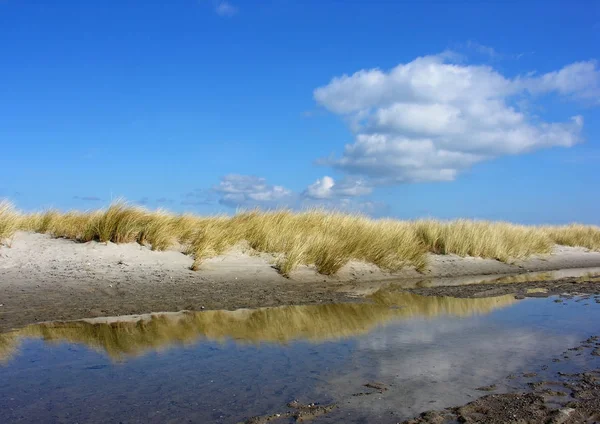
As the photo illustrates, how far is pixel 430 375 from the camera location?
487 cm

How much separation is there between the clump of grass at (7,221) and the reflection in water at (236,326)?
445 cm

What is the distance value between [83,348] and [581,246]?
22303 millimetres

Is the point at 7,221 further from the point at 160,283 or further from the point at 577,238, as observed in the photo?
the point at 577,238

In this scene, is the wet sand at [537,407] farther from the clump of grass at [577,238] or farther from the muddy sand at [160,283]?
the clump of grass at [577,238]

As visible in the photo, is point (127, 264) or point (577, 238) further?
point (577, 238)

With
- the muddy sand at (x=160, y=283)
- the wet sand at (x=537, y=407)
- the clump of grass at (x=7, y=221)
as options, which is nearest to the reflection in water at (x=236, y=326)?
the muddy sand at (x=160, y=283)

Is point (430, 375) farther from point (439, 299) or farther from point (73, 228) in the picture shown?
point (73, 228)

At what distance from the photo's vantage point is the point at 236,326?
23.2 feet

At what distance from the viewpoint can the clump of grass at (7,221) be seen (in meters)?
10.4

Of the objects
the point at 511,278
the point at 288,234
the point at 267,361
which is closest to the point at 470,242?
the point at 511,278

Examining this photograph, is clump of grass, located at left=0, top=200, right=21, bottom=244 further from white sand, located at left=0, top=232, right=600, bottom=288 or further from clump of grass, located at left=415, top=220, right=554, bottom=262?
clump of grass, located at left=415, top=220, right=554, bottom=262

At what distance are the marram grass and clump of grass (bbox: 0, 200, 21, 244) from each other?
0.02 m

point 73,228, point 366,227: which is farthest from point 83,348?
point 366,227

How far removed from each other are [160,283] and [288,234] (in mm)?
4351
